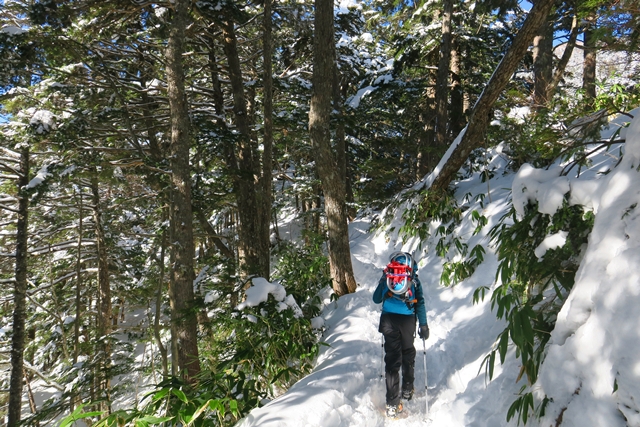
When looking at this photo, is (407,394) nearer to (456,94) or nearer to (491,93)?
(491,93)

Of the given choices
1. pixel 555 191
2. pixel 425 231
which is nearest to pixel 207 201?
pixel 425 231

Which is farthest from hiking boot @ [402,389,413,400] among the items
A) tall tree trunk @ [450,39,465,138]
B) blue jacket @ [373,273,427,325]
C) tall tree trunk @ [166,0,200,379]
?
tall tree trunk @ [450,39,465,138]

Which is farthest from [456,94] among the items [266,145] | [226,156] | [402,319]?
[402,319]

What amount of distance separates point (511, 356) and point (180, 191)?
5.53 meters

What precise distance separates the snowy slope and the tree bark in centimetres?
189

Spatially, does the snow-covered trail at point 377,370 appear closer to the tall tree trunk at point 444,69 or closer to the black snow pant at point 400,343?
the black snow pant at point 400,343

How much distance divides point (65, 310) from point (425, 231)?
18.0 m

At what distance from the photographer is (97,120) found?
7.62m

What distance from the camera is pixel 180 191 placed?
19.7 feet

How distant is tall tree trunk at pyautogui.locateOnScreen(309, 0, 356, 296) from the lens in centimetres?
608

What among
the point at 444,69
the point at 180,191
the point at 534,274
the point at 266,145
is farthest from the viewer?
the point at 444,69

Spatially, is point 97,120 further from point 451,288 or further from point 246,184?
point 451,288

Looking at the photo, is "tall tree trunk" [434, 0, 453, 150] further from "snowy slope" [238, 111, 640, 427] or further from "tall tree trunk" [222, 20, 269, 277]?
"tall tree trunk" [222, 20, 269, 277]

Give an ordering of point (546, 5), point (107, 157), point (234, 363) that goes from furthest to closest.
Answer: point (107, 157)
point (546, 5)
point (234, 363)
